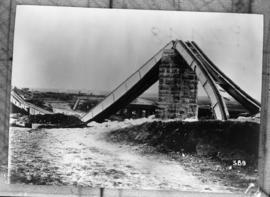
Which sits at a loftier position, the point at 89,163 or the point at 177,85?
the point at 177,85

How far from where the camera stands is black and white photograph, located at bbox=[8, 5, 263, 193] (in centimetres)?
→ 197

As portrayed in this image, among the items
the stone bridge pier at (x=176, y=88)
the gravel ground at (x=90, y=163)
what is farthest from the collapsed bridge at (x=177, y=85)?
the gravel ground at (x=90, y=163)

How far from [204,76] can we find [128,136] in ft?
1.67

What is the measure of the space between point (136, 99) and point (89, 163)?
16.6 inches

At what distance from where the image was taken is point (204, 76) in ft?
6.55

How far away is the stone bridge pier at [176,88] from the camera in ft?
6.55

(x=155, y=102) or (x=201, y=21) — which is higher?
(x=201, y=21)

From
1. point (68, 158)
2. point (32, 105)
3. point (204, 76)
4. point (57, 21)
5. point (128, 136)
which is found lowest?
point (68, 158)

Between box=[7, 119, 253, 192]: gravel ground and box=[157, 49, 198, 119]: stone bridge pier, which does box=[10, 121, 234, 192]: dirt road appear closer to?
box=[7, 119, 253, 192]: gravel ground

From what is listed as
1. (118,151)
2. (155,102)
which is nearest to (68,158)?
(118,151)

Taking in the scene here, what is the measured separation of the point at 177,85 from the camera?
79.3 inches

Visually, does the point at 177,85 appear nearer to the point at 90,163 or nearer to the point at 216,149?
the point at 216,149

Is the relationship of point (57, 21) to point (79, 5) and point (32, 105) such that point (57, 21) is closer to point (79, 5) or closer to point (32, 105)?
point (79, 5)

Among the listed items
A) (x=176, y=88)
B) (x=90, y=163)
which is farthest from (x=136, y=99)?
(x=90, y=163)
